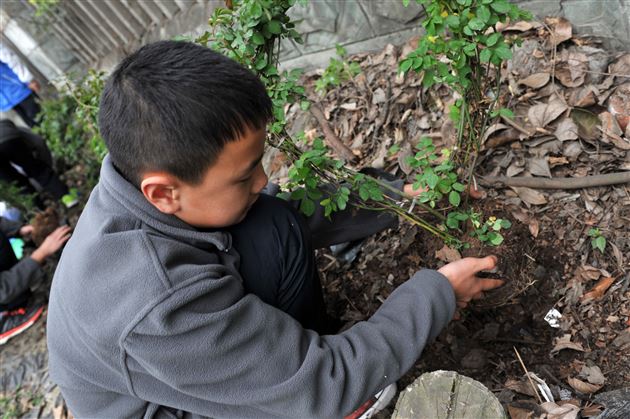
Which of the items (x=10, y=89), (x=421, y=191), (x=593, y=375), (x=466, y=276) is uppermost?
(x=10, y=89)

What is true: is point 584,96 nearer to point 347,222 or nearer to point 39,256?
point 347,222

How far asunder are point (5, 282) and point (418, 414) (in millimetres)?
3443

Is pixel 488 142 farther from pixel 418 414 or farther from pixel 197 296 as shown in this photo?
pixel 197 296

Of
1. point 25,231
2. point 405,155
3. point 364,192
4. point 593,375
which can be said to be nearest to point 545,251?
point 593,375

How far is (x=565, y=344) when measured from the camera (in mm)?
2027

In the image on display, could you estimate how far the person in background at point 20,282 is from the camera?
3775 millimetres

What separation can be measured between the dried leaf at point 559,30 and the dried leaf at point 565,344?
1399 mm

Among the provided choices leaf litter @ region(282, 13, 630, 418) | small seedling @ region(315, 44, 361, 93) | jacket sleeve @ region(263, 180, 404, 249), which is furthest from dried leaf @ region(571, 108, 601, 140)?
small seedling @ region(315, 44, 361, 93)

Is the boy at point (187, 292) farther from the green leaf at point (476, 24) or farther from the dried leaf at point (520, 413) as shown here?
the green leaf at point (476, 24)

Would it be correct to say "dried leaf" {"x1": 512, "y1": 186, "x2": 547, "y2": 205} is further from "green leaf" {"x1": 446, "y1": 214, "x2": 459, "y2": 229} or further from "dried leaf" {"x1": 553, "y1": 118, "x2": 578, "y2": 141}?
"green leaf" {"x1": 446, "y1": 214, "x2": 459, "y2": 229}

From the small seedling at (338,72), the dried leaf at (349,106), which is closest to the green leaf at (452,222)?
the dried leaf at (349,106)

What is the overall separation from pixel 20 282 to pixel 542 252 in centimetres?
354

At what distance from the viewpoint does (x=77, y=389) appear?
1.71 m

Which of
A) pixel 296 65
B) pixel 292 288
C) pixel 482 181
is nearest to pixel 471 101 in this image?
pixel 482 181
